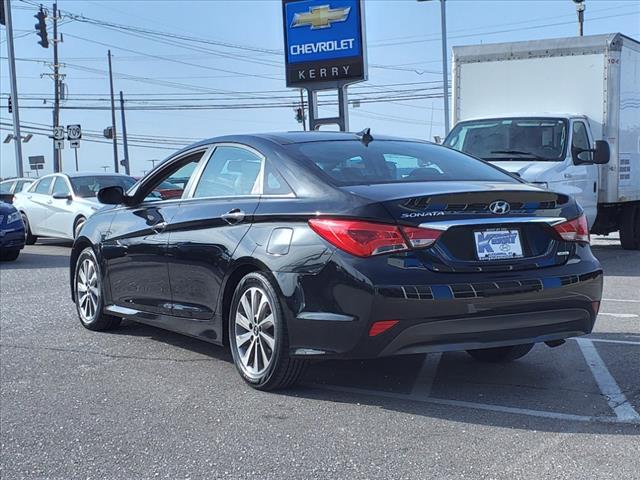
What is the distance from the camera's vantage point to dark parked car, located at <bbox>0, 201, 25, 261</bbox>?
13.8m

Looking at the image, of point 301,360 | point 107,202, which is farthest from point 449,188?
point 107,202

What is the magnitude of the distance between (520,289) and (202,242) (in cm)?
214

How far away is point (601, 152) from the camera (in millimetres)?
11555

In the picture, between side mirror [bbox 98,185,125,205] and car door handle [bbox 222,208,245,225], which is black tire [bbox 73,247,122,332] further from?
car door handle [bbox 222,208,245,225]

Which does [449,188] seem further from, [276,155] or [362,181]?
[276,155]

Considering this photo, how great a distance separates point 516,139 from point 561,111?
1.36 m

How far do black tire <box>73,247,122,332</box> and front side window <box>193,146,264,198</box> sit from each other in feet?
5.60

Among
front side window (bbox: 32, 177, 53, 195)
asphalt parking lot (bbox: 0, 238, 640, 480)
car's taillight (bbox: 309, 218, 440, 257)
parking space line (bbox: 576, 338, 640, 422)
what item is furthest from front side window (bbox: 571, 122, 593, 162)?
front side window (bbox: 32, 177, 53, 195)

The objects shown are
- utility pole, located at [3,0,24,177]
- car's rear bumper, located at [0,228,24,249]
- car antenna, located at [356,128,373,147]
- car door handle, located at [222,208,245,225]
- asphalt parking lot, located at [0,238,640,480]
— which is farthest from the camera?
utility pole, located at [3,0,24,177]

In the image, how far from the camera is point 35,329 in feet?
24.6

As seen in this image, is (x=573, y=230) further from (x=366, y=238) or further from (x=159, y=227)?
(x=159, y=227)

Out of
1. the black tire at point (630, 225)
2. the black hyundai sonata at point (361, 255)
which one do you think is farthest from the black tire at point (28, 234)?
the black hyundai sonata at point (361, 255)

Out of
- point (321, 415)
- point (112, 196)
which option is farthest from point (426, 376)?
point (112, 196)

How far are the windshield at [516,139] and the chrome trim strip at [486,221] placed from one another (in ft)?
22.2
